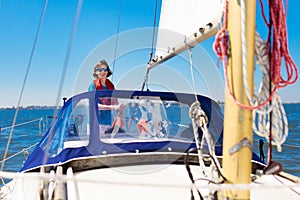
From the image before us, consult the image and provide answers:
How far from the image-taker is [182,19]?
2.51 m

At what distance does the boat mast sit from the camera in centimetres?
120

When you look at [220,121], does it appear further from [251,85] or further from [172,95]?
[251,85]

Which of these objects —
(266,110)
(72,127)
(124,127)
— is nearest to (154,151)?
(124,127)

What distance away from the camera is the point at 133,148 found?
2.53 metres

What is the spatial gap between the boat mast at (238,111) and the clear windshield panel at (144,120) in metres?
1.58

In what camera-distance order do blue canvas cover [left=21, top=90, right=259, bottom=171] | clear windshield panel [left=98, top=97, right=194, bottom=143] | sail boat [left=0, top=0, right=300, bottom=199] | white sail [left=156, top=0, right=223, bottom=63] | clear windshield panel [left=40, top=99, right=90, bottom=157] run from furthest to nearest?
clear windshield panel [left=98, top=97, right=194, bottom=143] → clear windshield panel [left=40, top=99, right=90, bottom=157] → blue canvas cover [left=21, top=90, right=259, bottom=171] → white sail [left=156, top=0, right=223, bottom=63] → sail boat [left=0, top=0, right=300, bottom=199]

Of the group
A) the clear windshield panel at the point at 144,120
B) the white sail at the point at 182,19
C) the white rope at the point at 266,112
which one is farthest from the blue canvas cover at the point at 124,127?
the white rope at the point at 266,112

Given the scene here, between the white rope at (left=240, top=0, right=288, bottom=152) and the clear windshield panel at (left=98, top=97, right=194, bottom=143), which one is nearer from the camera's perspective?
the white rope at (left=240, top=0, right=288, bottom=152)

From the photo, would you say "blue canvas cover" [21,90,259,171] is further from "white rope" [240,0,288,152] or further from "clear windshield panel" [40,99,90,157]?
"white rope" [240,0,288,152]

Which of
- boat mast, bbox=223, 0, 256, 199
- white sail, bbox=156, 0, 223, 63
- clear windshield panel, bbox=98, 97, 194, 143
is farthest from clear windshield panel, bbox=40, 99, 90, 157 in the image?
boat mast, bbox=223, 0, 256, 199

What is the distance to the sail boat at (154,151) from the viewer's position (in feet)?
4.66

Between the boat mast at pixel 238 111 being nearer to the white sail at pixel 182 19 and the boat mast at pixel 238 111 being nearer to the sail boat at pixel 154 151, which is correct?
the sail boat at pixel 154 151

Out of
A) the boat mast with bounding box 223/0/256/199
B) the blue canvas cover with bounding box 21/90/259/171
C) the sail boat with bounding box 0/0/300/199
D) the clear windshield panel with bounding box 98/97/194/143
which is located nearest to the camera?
the boat mast with bounding box 223/0/256/199

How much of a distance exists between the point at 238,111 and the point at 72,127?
1959mm
